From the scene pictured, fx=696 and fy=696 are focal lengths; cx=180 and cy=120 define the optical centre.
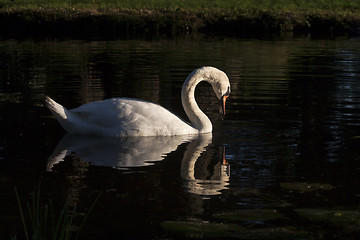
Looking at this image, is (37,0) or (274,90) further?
(37,0)

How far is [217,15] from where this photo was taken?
163 ft

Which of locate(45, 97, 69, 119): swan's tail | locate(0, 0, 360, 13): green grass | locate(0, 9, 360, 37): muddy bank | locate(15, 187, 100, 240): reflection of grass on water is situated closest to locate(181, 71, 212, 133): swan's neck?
locate(45, 97, 69, 119): swan's tail

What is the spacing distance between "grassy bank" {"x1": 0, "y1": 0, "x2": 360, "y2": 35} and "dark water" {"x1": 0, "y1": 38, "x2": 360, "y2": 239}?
25245 mm

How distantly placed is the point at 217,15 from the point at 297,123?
37.0 meters

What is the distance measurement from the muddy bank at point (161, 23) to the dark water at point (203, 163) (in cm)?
2499

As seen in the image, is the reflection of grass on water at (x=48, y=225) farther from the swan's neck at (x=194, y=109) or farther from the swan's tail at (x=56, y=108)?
the swan's neck at (x=194, y=109)

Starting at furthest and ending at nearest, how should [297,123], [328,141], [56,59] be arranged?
[56,59], [297,123], [328,141]

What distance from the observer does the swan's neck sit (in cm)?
1256

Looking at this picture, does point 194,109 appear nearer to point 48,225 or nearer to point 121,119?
point 121,119

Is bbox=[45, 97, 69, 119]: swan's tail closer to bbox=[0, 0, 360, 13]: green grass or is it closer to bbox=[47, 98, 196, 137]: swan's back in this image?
bbox=[47, 98, 196, 137]: swan's back

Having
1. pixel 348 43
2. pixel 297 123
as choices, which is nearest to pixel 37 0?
pixel 348 43

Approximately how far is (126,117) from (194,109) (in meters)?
1.51

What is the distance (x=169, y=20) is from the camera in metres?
47.5

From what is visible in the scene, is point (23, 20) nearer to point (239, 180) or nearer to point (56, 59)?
point (56, 59)
